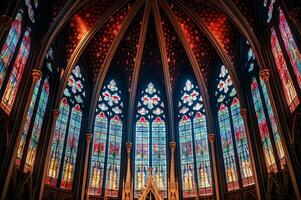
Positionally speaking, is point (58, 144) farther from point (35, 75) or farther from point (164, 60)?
point (164, 60)

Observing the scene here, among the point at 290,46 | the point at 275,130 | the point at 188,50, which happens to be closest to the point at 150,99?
the point at 188,50

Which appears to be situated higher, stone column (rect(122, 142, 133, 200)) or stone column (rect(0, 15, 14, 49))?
stone column (rect(0, 15, 14, 49))

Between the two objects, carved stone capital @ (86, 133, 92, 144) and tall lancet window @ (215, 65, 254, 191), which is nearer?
tall lancet window @ (215, 65, 254, 191)

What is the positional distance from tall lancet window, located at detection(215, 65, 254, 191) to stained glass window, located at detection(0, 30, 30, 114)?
1126 cm

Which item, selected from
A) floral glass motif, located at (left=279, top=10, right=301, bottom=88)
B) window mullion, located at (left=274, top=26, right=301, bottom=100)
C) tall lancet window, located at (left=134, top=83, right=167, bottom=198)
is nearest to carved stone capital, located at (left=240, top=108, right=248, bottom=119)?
window mullion, located at (left=274, top=26, right=301, bottom=100)

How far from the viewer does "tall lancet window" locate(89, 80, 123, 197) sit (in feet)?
63.4

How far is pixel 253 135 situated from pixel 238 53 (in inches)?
211

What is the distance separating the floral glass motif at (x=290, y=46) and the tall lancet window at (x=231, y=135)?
16.8 ft

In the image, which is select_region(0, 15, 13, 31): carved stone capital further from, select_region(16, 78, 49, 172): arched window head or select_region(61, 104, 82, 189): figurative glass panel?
select_region(61, 104, 82, 189): figurative glass panel

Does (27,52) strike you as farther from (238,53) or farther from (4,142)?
→ (238,53)

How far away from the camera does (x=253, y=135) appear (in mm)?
17875

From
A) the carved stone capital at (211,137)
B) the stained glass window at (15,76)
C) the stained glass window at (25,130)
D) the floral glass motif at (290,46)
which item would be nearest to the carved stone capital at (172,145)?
the carved stone capital at (211,137)

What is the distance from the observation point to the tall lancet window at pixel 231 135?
1822cm

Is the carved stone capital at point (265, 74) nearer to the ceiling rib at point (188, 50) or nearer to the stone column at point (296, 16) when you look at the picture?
the stone column at point (296, 16)
